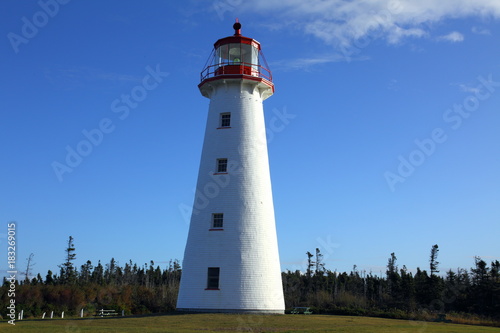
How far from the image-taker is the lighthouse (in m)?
27.5

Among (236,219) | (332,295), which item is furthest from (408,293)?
(236,219)

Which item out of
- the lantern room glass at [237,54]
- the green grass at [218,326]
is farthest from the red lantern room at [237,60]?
the green grass at [218,326]

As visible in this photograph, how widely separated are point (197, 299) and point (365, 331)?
1119 centimetres

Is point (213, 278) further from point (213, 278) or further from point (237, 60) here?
point (237, 60)

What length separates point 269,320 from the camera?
79.8 feet

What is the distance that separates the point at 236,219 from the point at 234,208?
2.18 feet

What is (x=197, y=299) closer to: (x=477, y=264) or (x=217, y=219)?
(x=217, y=219)

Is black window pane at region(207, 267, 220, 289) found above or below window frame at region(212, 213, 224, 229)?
below

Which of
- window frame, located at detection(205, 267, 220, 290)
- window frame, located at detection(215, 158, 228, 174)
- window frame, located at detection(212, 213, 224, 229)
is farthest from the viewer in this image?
window frame, located at detection(215, 158, 228, 174)

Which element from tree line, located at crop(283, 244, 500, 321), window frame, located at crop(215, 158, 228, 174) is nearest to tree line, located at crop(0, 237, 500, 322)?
tree line, located at crop(283, 244, 500, 321)

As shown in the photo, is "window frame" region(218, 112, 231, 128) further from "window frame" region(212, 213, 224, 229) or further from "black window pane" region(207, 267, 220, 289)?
"black window pane" region(207, 267, 220, 289)

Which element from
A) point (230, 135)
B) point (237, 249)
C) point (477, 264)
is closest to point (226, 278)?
point (237, 249)

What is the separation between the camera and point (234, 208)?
28.4m

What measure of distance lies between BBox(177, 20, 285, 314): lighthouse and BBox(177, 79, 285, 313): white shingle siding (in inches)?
2.1
